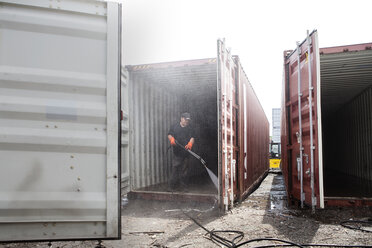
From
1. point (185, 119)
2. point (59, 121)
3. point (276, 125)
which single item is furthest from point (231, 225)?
point (276, 125)

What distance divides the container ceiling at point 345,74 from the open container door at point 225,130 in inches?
70.5

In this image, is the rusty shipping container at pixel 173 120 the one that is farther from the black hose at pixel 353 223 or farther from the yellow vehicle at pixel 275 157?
the yellow vehicle at pixel 275 157

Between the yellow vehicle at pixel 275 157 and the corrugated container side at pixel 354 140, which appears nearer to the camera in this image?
the corrugated container side at pixel 354 140

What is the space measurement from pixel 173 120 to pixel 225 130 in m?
3.25

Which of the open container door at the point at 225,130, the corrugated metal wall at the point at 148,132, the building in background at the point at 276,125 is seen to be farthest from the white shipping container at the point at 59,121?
the building in background at the point at 276,125

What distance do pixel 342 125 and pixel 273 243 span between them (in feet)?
34.9

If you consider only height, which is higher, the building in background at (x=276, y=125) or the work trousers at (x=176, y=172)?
the building in background at (x=276, y=125)

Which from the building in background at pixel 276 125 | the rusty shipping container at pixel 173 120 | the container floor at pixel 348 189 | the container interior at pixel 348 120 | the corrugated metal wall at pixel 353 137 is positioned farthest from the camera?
the building in background at pixel 276 125

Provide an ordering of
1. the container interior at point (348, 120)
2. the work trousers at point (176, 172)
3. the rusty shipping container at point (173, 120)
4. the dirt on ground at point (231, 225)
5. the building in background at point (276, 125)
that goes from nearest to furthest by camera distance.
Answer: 1. the dirt on ground at point (231, 225)
2. the rusty shipping container at point (173, 120)
3. the container interior at point (348, 120)
4. the work trousers at point (176, 172)
5. the building in background at point (276, 125)

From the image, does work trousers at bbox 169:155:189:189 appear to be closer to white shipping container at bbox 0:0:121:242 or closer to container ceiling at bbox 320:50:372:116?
container ceiling at bbox 320:50:372:116

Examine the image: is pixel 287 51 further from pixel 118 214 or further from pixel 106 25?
pixel 118 214

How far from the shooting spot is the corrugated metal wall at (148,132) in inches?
257

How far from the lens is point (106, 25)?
8.20 feet

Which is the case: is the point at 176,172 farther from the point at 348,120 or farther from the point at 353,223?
the point at 348,120
